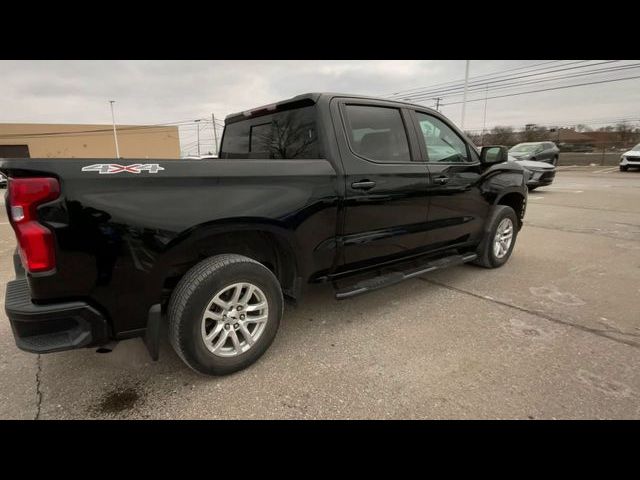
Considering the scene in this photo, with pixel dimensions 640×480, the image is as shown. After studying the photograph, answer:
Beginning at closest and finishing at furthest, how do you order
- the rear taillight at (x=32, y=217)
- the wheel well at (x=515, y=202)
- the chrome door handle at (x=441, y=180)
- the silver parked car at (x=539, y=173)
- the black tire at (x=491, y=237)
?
1. the rear taillight at (x=32, y=217)
2. the chrome door handle at (x=441, y=180)
3. the black tire at (x=491, y=237)
4. the wheel well at (x=515, y=202)
5. the silver parked car at (x=539, y=173)

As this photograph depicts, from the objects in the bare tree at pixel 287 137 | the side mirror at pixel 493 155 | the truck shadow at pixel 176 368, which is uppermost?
the bare tree at pixel 287 137

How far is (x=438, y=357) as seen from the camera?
277cm

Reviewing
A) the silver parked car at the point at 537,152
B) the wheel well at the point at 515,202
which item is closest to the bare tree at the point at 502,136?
the silver parked car at the point at 537,152

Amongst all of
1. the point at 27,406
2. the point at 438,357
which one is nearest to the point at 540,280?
the point at 438,357

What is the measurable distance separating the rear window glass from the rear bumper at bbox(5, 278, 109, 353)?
6.07ft

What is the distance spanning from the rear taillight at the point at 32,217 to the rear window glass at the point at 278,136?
5.66 feet

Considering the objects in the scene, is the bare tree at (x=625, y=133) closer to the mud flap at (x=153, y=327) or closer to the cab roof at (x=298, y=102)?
the cab roof at (x=298, y=102)

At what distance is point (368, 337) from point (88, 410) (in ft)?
6.45

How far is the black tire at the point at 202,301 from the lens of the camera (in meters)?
2.28

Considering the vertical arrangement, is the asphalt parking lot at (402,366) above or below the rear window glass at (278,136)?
below

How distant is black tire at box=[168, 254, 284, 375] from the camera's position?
2.28 meters

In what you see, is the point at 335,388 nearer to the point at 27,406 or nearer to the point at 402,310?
the point at 402,310

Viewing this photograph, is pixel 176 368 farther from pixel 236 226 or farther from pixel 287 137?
pixel 287 137

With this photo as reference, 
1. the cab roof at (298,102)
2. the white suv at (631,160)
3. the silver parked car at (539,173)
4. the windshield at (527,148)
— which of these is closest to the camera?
the cab roof at (298,102)
